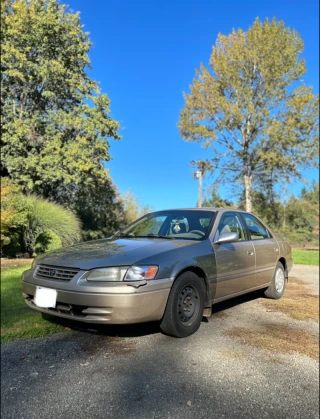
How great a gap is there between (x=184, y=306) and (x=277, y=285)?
2580 millimetres

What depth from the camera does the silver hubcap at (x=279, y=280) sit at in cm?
523

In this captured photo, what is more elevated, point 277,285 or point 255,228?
point 255,228

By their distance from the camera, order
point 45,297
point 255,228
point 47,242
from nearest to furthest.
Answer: point 45,297, point 255,228, point 47,242

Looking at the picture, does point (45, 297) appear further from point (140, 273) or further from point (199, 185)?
point (199, 185)

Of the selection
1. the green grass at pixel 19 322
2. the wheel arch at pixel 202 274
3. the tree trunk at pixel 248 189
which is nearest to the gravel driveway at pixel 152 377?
the green grass at pixel 19 322

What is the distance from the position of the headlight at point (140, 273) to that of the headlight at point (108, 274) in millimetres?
54

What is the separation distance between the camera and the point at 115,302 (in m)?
2.83

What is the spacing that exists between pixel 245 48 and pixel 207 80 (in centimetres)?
301

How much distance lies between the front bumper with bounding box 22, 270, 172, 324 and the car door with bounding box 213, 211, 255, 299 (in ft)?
3.10

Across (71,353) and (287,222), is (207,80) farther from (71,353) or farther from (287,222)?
(71,353)

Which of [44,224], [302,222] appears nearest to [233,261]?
[44,224]

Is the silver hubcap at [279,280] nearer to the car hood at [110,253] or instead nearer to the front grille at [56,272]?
the car hood at [110,253]

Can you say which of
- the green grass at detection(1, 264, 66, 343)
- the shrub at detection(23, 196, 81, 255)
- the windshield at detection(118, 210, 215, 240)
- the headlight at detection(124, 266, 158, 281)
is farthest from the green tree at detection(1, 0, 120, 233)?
the headlight at detection(124, 266, 158, 281)

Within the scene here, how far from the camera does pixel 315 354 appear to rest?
3.50 meters
